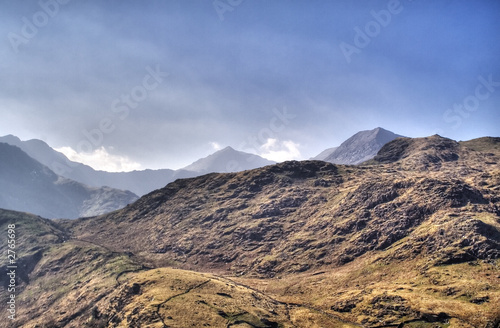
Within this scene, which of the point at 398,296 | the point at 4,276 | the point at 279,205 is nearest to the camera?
the point at 398,296

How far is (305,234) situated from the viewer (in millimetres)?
155875

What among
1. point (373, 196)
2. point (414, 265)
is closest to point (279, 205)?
point (373, 196)

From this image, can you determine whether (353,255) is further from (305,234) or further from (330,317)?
(330,317)

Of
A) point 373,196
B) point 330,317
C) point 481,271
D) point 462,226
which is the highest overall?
point 373,196

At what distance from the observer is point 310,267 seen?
12925 cm

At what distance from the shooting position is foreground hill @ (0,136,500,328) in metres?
81.4

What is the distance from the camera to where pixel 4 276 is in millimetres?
177500

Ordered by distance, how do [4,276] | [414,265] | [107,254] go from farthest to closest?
[4,276], [107,254], [414,265]

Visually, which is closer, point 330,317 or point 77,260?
point 330,317

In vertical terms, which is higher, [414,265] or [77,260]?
[77,260]

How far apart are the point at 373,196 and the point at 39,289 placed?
193281mm

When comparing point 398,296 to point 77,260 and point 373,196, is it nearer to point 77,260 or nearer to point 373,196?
point 373,196

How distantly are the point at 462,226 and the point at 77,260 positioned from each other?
200 meters

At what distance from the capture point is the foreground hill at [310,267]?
81375 millimetres
